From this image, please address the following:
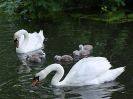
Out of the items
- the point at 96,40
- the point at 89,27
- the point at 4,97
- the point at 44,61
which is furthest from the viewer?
the point at 89,27

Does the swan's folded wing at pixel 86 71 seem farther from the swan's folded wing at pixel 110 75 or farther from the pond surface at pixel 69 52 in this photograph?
the pond surface at pixel 69 52

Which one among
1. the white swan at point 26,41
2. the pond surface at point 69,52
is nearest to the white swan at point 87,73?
the pond surface at point 69,52

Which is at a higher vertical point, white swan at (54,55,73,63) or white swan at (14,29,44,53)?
white swan at (14,29,44,53)

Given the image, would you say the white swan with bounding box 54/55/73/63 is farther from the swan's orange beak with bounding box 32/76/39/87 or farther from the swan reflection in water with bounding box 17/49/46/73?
the swan's orange beak with bounding box 32/76/39/87

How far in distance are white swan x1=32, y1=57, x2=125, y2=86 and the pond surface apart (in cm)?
19

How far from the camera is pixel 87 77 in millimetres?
14055

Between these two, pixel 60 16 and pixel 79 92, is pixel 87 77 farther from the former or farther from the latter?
pixel 60 16

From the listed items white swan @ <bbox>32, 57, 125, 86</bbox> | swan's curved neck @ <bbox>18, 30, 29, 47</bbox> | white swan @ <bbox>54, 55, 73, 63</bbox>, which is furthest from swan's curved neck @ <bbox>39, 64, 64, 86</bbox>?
swan's curved neck @ <bbox>18, 30, 29, 47</bbox>

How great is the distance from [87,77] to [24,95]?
1.99 meters

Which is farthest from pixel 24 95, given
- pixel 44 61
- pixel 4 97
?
pixel 44 61

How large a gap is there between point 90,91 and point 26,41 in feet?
22.0

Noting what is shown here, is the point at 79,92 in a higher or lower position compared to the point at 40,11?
lower

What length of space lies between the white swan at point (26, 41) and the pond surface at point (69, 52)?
0.89 feet

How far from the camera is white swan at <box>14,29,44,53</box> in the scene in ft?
61.5
